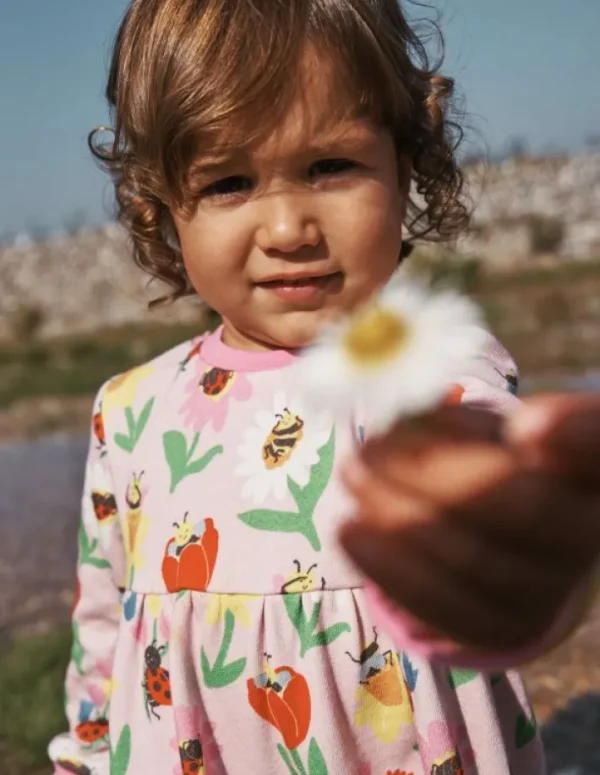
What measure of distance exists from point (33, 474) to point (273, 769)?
406cm

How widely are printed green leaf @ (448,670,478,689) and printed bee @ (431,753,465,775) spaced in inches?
3.3

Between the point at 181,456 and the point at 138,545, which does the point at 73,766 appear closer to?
the point at 138,545

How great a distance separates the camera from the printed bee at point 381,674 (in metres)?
1.26

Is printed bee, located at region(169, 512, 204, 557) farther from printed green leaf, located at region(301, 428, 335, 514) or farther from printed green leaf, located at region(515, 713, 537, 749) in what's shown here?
printed green leaf, located at region(515, 713, 537, 749)

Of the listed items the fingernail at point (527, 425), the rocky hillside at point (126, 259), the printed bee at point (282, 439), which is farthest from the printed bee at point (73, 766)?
the rocky hillside at point (126, 259)

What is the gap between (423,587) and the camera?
2.13ft

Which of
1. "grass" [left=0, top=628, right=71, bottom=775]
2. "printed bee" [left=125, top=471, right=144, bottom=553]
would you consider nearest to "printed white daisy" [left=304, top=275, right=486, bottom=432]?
"printed bee" [left=125, top=471, right=144, bottom=553]

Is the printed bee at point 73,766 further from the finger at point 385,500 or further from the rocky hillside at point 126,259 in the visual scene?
the rocky hillside at point 126,259

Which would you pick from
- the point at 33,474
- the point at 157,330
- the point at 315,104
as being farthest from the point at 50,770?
the point at 157,330

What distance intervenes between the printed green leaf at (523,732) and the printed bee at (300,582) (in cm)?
34

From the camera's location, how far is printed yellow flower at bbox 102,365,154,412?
164 centimetres

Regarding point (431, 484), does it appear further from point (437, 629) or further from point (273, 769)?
point (273, 769)

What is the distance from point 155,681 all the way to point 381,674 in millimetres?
335

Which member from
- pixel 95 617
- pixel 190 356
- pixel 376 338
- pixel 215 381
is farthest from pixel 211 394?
pixel 376 338
